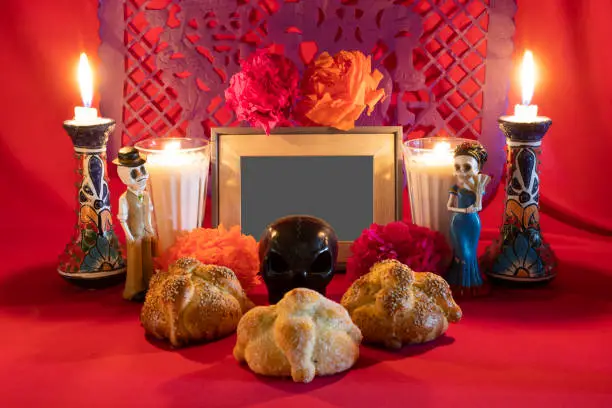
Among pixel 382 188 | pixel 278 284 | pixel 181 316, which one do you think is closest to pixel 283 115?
pixel 382 188

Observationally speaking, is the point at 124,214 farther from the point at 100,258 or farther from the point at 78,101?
the point at 78,101

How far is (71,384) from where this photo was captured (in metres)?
1.05

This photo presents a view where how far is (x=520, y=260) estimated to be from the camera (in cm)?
140

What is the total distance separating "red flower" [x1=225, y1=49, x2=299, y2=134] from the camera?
143 centimetres

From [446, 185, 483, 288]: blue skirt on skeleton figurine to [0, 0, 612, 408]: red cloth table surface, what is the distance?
0.13 ft

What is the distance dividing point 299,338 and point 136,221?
41 cm

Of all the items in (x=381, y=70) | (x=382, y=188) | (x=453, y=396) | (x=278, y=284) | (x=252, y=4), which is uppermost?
(x=252, y=4)

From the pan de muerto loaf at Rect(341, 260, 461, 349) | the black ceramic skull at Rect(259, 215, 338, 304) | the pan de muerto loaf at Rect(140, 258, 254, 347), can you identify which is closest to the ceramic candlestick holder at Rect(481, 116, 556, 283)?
the pan de muerto loaf at Rect(341, 260, 461, 349)

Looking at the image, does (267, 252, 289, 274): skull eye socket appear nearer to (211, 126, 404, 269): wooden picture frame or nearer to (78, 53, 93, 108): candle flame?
(211, 126, 404, 269): wooden picture frame

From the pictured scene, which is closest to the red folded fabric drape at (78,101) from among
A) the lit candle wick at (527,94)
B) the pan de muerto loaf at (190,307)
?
the lit candle wick at (527,94)

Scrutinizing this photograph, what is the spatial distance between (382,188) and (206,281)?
401 millimetres

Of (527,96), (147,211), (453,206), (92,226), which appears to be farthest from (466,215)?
(92,226)

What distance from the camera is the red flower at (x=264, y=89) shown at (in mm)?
1432

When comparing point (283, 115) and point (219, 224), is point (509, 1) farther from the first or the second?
point (219, 224)
